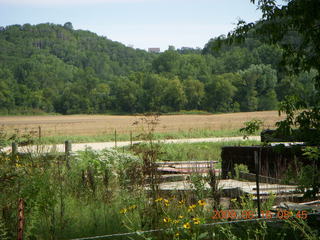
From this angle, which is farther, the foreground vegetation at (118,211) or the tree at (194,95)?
the tree at (194,95)

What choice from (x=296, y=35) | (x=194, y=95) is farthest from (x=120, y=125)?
(x=296, y=35)

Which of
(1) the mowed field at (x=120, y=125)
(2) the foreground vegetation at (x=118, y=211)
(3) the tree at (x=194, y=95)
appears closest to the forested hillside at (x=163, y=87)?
(3) the tree at (x=194, y=95)

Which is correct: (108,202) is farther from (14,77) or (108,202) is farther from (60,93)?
(14,77)

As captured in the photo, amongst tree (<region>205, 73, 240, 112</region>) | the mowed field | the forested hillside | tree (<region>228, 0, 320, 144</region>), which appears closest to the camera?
tree (<region>228, 0, 320, 144</region>)

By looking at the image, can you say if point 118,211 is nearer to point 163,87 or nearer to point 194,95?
point 194,95

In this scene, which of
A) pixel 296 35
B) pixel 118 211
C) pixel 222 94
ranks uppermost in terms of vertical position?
pixel 222 94

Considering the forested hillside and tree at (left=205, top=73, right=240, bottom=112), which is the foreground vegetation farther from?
tree at (left=205, top=73, right=240, bottom=112)

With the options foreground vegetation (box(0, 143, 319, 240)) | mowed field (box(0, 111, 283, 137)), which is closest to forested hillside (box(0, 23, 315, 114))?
mowed field (box(0, 111, 283, 137))

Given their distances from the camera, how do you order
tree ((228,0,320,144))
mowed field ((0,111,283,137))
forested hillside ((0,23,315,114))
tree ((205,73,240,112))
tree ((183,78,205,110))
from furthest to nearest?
tree ((183,78,205,110)) < tree ((205,73,240,112)) < forested hillside ((0,23,315,114)) < mowed field ((0,111,283,137)) < tree ((228,0,320,144))

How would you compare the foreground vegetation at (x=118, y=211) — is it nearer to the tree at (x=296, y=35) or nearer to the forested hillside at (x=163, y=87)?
the tree at (x=296, y=35)

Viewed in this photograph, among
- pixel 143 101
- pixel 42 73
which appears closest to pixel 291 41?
pixel 143 101

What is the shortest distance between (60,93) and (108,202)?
135 metres

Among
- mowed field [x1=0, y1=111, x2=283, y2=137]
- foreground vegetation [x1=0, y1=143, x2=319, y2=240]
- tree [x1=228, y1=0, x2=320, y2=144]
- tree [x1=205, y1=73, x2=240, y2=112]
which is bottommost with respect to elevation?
foreground vegetation [x1=0, y1=143, x2=319, y2=240]

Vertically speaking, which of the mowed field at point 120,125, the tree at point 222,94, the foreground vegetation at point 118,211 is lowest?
the foreground vegetation at point 118,211
